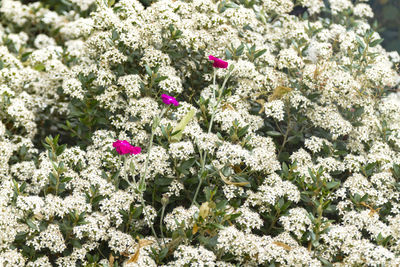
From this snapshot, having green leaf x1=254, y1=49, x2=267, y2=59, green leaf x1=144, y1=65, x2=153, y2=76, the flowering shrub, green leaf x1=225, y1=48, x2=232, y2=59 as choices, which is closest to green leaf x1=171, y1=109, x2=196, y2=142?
the flowering shrub

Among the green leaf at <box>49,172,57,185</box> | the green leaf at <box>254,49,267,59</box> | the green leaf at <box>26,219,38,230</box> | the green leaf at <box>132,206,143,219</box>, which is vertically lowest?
the green leaf at <box>26,219,38,230</box>

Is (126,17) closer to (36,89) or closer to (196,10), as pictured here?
(196,10)

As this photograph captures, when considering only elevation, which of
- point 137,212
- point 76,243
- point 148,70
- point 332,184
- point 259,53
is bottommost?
point 76,243

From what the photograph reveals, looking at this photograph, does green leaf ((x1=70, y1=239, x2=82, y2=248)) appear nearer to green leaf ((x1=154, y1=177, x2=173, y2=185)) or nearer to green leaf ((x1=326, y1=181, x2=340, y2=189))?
green leaf ((x1=154, y1=177, x2=173, y2=185))

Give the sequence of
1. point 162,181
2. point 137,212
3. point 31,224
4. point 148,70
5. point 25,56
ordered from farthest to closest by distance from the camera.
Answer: point 25,56 < point 148,70 < point 162,181 < point 137,212 < point 31,224

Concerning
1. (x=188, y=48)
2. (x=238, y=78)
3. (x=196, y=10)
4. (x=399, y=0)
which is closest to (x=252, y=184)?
(x=238, y=78)

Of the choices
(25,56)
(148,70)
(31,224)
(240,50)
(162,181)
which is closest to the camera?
(31,224)

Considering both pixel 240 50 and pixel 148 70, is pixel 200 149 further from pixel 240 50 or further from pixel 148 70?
pixel 240 50

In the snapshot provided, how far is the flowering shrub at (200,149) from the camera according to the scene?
2900mm

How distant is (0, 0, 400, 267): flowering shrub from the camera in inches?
114

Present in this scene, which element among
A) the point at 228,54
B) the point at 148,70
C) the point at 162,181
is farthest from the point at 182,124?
the point at 228,54

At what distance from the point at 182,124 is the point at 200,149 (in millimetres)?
216

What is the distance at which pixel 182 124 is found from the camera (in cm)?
322

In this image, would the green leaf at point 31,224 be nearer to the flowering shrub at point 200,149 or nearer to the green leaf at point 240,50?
the flowering shrub at point 200,149
